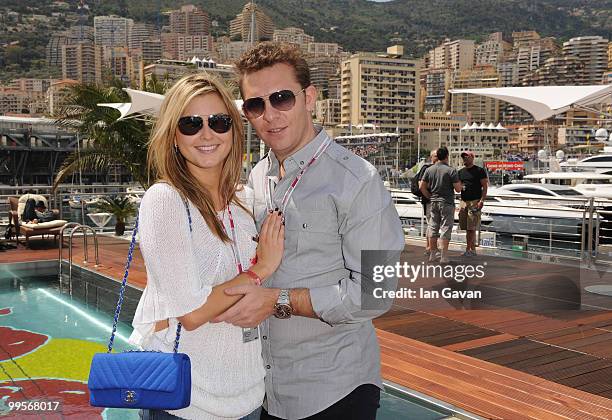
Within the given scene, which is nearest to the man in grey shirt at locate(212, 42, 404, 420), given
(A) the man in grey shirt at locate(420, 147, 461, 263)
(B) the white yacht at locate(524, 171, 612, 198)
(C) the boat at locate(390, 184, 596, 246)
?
(A) the man in grey shirt at locate(420, 147, 461, 263)

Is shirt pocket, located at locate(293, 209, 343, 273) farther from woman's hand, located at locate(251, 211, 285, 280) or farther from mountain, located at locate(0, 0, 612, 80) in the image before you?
mountain, located at locate(0, 0, 612, 80)

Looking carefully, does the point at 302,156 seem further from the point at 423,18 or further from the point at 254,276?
the point at 423,18

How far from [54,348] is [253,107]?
4.12 m

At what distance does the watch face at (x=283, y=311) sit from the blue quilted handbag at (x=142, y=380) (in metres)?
0.23

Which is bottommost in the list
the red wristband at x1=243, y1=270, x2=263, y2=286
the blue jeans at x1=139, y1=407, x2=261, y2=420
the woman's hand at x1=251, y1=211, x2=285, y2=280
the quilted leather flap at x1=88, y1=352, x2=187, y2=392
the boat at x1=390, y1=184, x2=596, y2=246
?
the boat at x1=390, y1=184, x2=596, y2=246

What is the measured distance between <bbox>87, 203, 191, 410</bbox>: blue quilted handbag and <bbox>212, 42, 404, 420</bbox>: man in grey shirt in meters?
0.16

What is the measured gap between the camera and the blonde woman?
4.22 ft

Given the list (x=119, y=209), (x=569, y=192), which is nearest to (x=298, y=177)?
(x=119, y=209)

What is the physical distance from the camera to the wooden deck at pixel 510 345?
10.3 ft

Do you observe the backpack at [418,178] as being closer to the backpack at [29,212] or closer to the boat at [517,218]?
the boat at [517,218]

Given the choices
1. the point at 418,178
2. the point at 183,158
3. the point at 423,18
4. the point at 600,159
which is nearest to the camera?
the point at 183,158

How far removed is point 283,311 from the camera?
1400 mm

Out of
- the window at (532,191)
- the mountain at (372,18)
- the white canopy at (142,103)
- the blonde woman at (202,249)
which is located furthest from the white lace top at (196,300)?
the mountain at (372,18)

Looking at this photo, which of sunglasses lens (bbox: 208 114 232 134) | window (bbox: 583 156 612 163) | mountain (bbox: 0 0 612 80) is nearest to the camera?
sunglasses lens (bbox: 208 114 232 134)
